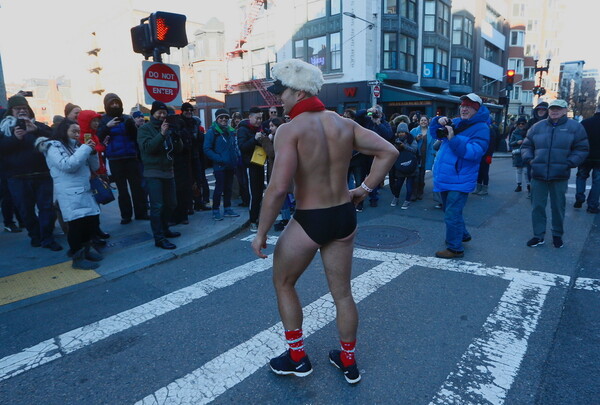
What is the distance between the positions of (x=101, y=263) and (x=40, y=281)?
692 mm

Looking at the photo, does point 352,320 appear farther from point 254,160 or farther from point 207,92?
point 207,92

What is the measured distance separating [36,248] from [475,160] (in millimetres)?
6178

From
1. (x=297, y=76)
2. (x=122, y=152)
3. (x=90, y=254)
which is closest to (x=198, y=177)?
(x=122, y=152)

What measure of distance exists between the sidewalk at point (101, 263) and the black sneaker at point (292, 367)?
2873 millimetres

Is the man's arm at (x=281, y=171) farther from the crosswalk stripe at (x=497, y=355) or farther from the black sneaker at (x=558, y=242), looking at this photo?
the black sneaker at (x=558, y=242)

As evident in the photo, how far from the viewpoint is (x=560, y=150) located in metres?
5.43

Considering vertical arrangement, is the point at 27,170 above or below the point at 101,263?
above

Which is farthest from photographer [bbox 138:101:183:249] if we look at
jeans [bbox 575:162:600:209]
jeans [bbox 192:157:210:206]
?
jeans [bbox 575:162:600:209]

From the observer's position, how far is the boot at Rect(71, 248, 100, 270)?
16.4ft

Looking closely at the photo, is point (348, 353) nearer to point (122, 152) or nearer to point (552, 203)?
point (552, 203)

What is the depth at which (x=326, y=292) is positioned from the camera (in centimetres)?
417

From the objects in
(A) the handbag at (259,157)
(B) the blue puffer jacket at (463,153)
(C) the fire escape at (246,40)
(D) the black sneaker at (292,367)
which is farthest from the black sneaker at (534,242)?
(C) the fire escape at (246,40)

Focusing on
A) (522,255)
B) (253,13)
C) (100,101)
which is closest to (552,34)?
(253,13)

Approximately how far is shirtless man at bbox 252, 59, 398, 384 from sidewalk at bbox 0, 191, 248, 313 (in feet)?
9.85
